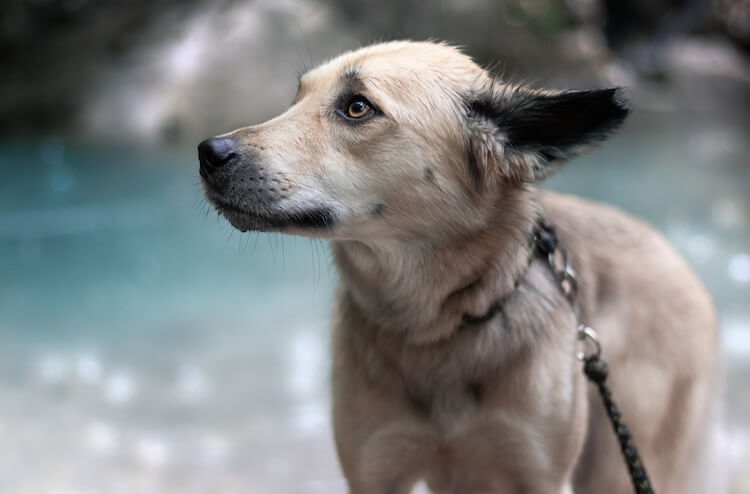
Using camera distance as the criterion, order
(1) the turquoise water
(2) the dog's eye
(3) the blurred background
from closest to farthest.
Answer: (2) the dog's eye, (1) the turquoise water, (3) the blurred background

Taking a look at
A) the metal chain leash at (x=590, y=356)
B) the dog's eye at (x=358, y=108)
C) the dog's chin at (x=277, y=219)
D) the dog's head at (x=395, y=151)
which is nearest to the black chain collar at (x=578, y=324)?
the metal chain leash at (x=590, y=356)

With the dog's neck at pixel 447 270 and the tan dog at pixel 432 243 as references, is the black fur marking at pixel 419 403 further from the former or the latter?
the dog's neck at pixel 447 270

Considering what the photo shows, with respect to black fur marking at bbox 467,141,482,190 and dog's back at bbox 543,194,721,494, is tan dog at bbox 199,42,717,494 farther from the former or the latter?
dog's back at bbox 543,194,721,494

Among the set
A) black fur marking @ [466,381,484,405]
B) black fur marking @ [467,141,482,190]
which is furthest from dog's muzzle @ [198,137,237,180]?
black fur marking @ [466,381,484,405]

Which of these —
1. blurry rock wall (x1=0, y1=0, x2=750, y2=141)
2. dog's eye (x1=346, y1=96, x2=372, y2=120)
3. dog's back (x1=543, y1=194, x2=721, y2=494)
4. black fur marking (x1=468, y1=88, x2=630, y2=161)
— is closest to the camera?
black fur marking (x1=468, y1=88, x2=630, y2=161)

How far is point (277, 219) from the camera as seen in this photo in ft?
6.02

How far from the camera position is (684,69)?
9.27m

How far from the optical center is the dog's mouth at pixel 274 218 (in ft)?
5.98

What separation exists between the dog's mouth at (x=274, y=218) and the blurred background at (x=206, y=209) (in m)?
0.56

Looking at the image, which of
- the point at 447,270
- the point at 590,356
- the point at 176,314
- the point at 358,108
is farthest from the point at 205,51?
the point at 590,356

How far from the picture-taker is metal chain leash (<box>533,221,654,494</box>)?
1955 mm

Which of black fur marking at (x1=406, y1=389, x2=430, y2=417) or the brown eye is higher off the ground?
the brown eye

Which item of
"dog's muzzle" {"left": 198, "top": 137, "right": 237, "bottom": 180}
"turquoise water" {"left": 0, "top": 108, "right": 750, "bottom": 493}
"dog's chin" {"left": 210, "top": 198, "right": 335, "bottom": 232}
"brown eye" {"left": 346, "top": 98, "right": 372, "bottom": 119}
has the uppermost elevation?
"turquoise water" {"left": 0, "top": 108, "right": 750, "bottom": 493}

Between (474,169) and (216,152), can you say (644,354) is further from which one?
(216,152)
